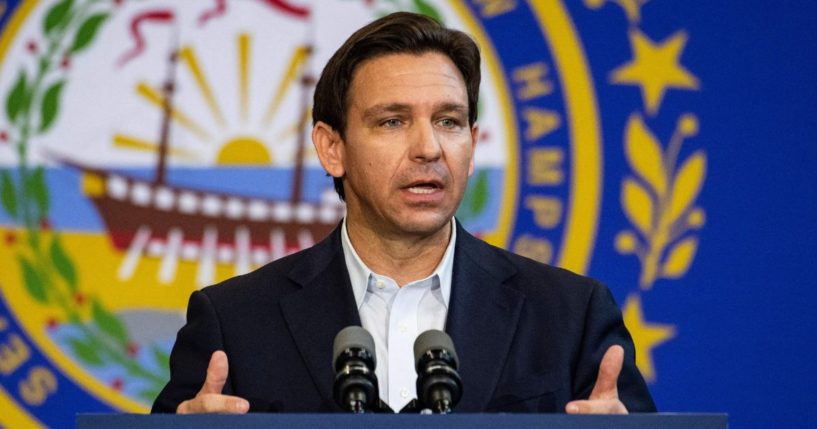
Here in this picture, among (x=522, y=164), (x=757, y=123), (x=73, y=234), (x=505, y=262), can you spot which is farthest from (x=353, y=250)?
(x=757, y=123)

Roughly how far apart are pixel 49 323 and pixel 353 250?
1448mm

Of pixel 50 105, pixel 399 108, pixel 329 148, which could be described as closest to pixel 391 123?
pixel 399 108

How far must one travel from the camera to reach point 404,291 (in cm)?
265

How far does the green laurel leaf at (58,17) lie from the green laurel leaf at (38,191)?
1.54 ft

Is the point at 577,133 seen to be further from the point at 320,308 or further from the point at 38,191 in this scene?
the point at 38,191

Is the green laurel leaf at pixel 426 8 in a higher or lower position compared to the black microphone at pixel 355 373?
higher

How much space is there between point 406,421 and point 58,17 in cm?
257

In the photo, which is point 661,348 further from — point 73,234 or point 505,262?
point 73,234

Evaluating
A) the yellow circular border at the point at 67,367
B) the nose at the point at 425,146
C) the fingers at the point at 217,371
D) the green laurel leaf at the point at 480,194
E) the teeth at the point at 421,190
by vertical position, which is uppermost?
the green laurel leaf at the point at 480,194

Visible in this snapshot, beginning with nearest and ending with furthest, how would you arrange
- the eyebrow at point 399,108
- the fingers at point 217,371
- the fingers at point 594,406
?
1. the fingers at point 594,406
2. the fingers at point 217,371
3. the eyebrow at point 399,108

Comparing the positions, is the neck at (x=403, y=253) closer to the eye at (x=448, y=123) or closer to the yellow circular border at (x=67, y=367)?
the eye at (x=448, y=123)

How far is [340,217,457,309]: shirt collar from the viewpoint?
2.69m

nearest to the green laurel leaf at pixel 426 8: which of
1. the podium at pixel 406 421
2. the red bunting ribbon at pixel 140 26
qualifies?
the red bunting ribbon at pixel 140 26

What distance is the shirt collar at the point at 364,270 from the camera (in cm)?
269
